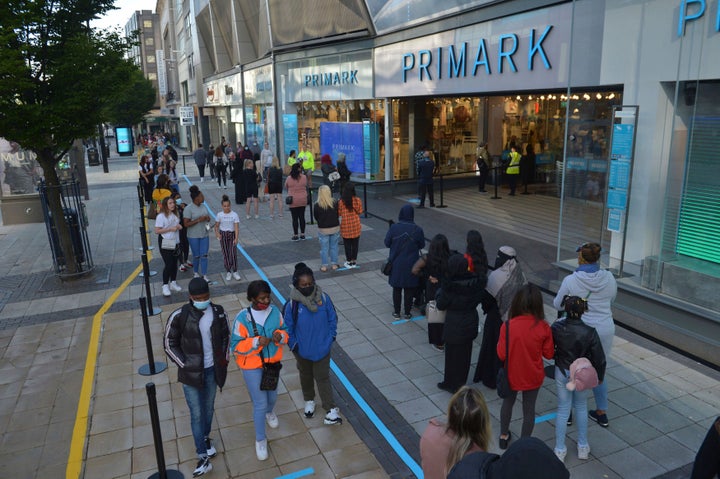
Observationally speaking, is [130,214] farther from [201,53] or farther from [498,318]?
[201,53]

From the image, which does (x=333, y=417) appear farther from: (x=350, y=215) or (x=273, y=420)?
(x=350, y=215)

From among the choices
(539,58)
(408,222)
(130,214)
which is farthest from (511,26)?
(130,214)

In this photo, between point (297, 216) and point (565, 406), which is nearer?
point (565, 406)

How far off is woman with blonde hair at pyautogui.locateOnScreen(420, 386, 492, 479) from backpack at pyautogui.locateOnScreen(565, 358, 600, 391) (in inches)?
72.1

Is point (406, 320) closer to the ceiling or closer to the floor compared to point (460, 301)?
closer to the floor

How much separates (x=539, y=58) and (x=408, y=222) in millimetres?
Answer: 6943

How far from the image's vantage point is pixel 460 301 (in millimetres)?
5883

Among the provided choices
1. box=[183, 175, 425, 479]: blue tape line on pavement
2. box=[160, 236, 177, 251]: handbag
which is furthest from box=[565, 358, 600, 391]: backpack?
box=[160, 236, 177, 251]: handbag

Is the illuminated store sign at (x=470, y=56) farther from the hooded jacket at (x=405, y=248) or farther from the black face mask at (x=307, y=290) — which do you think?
the black face mask at (x=307, y=290)

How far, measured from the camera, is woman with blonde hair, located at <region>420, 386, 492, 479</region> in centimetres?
318

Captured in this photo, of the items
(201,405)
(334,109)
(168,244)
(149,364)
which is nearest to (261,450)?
(201,405)

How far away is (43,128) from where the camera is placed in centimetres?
1027

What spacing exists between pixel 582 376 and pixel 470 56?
12.3 m

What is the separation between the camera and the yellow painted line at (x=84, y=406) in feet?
17.6
